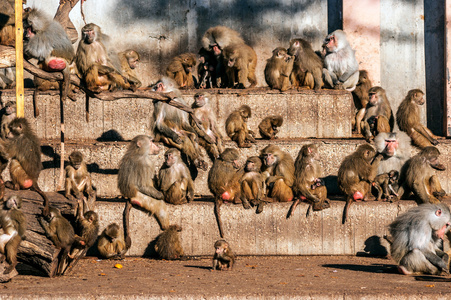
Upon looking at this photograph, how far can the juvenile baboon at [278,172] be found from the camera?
41.0 ft

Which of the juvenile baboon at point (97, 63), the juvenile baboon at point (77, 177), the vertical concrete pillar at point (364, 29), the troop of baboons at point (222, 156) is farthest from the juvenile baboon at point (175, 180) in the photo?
the vertical concrete pillar at point (364, 29)

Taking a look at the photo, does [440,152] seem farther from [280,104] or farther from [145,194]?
[145,194]

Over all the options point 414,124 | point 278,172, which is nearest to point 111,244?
point 278,172

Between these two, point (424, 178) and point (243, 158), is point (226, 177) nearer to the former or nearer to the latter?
point (243, 158)

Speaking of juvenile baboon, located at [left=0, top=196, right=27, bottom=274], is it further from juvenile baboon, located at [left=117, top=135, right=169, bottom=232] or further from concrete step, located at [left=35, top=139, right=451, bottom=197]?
concrete step, located at [left=35, top=139, right=451, bottom=197]

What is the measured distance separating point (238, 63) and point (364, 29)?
229 cm

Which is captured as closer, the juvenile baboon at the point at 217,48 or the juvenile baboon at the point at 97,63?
the juvenile baboon at the point at 97,63

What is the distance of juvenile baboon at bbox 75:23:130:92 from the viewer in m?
11.9

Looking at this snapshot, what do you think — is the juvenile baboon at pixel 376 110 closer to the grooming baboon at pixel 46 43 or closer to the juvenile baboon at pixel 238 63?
the juvenile baboon at pixel 238 63

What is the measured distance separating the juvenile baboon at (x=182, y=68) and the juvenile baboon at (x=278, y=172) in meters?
2.89

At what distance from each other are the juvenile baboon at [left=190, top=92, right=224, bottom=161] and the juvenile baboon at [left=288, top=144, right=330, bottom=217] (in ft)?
4.42

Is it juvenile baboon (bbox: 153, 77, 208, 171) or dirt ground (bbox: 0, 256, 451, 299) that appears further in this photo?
juvenile baboon (bbox: 153, 77, 208, 171)

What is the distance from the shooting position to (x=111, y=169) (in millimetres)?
13375

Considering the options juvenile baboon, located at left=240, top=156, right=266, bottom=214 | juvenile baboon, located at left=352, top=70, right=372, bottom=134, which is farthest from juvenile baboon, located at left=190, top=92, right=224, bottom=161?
juvenile baboon, located at left=352, top=70, right=372, bottom=134
